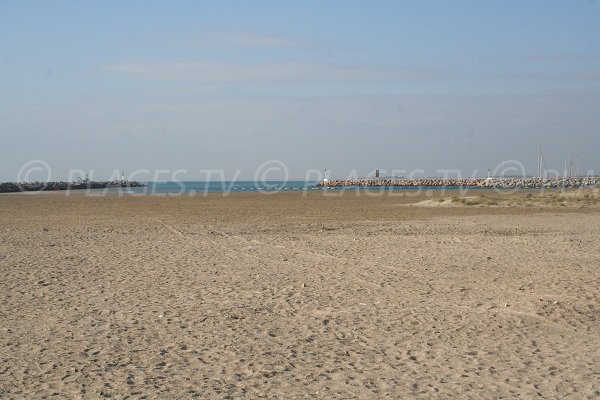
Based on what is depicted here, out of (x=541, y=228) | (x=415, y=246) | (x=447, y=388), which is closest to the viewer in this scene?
(x=447, y=388)

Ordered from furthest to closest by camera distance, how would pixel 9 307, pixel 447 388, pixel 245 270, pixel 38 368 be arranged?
1. pixel 245 270
2. pixel 9 307
3. pixel 38 368
4. pixel 447 388

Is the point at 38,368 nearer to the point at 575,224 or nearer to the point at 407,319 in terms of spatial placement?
the point at 407,319

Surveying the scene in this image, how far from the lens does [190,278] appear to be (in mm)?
12180

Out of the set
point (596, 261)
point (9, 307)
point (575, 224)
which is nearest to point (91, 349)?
point (9, 307)

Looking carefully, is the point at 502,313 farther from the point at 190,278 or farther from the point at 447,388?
the point at 190,278

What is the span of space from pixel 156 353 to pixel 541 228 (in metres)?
16.5

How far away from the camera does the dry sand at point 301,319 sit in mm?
6594

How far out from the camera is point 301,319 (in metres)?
9.02

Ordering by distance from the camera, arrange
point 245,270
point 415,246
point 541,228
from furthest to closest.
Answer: point 541,228 → point 415,246 → point 245,270

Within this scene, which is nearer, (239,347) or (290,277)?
(239,347)

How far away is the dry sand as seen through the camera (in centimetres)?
659

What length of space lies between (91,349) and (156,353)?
730 millimetres

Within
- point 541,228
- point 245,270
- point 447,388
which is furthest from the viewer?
point 541,228

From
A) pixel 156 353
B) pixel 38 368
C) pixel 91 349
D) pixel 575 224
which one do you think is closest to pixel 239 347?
pixel 156 353
